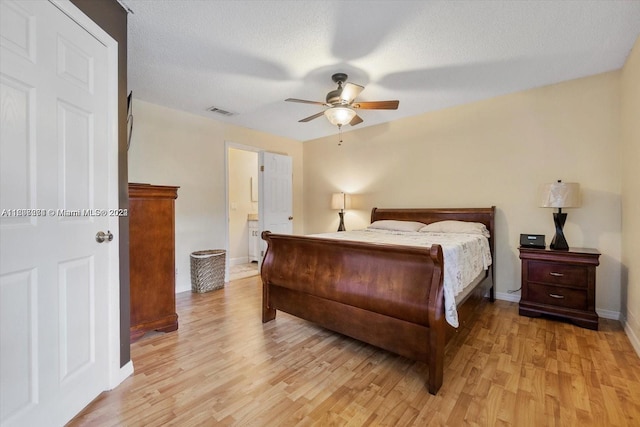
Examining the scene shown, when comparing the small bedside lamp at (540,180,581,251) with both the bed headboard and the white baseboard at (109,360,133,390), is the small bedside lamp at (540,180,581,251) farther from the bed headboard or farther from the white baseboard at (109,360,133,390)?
the white baseboard at (109,360,133,390)

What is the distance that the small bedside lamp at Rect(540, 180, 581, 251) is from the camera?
2.66 metres

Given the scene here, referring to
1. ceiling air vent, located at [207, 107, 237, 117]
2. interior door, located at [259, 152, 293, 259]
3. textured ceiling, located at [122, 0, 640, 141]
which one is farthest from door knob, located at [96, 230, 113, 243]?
interior door, located at [259, 152, 293, 259]

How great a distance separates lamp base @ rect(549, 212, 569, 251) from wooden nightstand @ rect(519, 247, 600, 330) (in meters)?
0.08

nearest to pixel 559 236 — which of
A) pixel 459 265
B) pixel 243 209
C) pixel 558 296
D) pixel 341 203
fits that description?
pixel 558 296

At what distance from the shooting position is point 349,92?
2.51 meters

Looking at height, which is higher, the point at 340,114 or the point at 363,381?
the point at 340,114

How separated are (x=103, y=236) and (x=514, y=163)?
3955 millimetres

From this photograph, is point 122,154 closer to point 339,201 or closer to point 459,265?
point 459,265

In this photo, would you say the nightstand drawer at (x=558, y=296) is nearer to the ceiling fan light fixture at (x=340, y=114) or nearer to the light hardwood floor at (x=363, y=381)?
the light hardwood floor at (x=363, y=381)

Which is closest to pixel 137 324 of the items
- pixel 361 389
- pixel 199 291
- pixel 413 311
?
pixel 199 291

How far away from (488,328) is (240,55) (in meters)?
3.30

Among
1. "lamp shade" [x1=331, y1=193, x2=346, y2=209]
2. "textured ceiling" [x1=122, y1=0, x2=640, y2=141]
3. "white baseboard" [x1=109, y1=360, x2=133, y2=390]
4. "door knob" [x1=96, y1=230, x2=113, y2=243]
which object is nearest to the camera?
"door knob" [x1=96, y1=230, x2=113, y2=243]

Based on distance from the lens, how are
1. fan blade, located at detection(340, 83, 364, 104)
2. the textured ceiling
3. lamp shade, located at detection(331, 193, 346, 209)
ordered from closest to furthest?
the textured ceiling
fan blade, located at detection(340, 83, 364, 104)
lamp shade, located at detection(331, 193, 346, 209)

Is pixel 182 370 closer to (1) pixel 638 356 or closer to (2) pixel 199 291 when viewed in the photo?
(2) pixel 199 291
